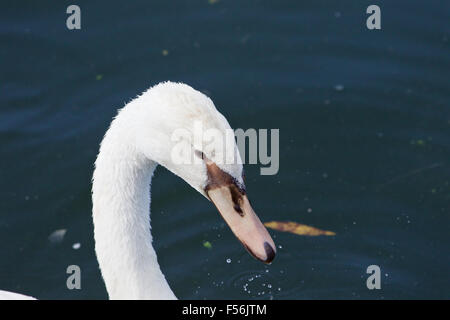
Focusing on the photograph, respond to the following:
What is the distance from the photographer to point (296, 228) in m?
7.58

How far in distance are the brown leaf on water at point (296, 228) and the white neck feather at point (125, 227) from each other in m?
2.43

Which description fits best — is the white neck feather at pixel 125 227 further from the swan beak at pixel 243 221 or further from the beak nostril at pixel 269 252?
the beak nostril at pixel 269 252

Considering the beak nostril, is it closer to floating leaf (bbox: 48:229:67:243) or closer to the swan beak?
the swan beak

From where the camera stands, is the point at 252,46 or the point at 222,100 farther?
the point at 252,46

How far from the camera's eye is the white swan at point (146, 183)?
4.59 metres

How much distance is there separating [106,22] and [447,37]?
408 cm

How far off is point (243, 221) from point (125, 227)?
0.87m

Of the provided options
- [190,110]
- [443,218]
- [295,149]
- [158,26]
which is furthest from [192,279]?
[158,26]

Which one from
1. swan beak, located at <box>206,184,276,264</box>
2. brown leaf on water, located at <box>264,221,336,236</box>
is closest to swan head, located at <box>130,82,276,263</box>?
swan beak, located at <box>206,184,276,264</box>

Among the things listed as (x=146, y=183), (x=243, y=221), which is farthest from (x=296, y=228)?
(x=243, y=221)

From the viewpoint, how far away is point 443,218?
7.54m

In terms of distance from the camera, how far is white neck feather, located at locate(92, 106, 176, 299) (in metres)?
5.06

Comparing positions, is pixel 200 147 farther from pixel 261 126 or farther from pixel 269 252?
pixel 261 126
